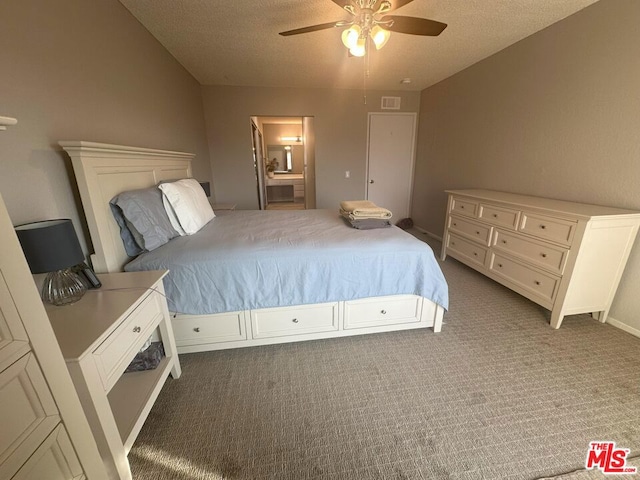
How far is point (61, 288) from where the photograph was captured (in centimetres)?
113

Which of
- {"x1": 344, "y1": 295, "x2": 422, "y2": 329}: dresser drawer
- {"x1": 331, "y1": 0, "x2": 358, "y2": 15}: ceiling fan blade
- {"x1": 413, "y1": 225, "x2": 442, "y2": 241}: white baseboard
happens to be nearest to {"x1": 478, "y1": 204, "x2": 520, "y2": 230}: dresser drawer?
{"x1": 344, "y1": 295, "x2": 422, "y2": 329}: dresser drawer

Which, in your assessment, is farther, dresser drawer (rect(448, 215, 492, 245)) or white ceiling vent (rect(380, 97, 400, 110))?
white ceiling vent (rect(380, 97, 400, 110))

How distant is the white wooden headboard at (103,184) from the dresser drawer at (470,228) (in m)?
3.13

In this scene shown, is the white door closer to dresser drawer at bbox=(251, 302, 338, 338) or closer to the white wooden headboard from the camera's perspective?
dresser drawer at bbox=(251, 302, 338, 338)

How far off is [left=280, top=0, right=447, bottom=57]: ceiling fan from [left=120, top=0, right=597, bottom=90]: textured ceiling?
1.30ft

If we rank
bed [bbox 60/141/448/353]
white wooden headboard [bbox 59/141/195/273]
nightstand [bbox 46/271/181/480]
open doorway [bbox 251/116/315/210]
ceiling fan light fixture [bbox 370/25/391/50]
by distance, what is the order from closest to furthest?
nightstand [bbox 46/271/181/480] → white wooden headboard [bbox 59/141/195/273] → bed [bbox 60/141/448/353] → ceiling fan light fixture [bbox 370/25/391/50] → open doorway [bbox 251/116/315/210]

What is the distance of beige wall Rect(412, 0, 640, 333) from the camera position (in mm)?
1913

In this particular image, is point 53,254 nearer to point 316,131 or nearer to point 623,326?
point 623,326

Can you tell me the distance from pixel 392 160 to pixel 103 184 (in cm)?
432

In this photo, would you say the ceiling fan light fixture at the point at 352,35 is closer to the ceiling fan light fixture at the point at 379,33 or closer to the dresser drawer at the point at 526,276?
the ceiling fan light fixture at the point at 379,33

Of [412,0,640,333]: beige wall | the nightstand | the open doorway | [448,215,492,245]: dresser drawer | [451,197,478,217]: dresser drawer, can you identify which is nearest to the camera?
the nightstand

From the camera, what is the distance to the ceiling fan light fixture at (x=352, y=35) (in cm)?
182

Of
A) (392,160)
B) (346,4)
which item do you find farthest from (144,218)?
(392,160)

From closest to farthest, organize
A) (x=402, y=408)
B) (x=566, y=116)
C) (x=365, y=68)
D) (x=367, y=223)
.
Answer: (x=402, y=408) → (x=367, y=223) → (x=566, y=116) → (x=365, y=68)
